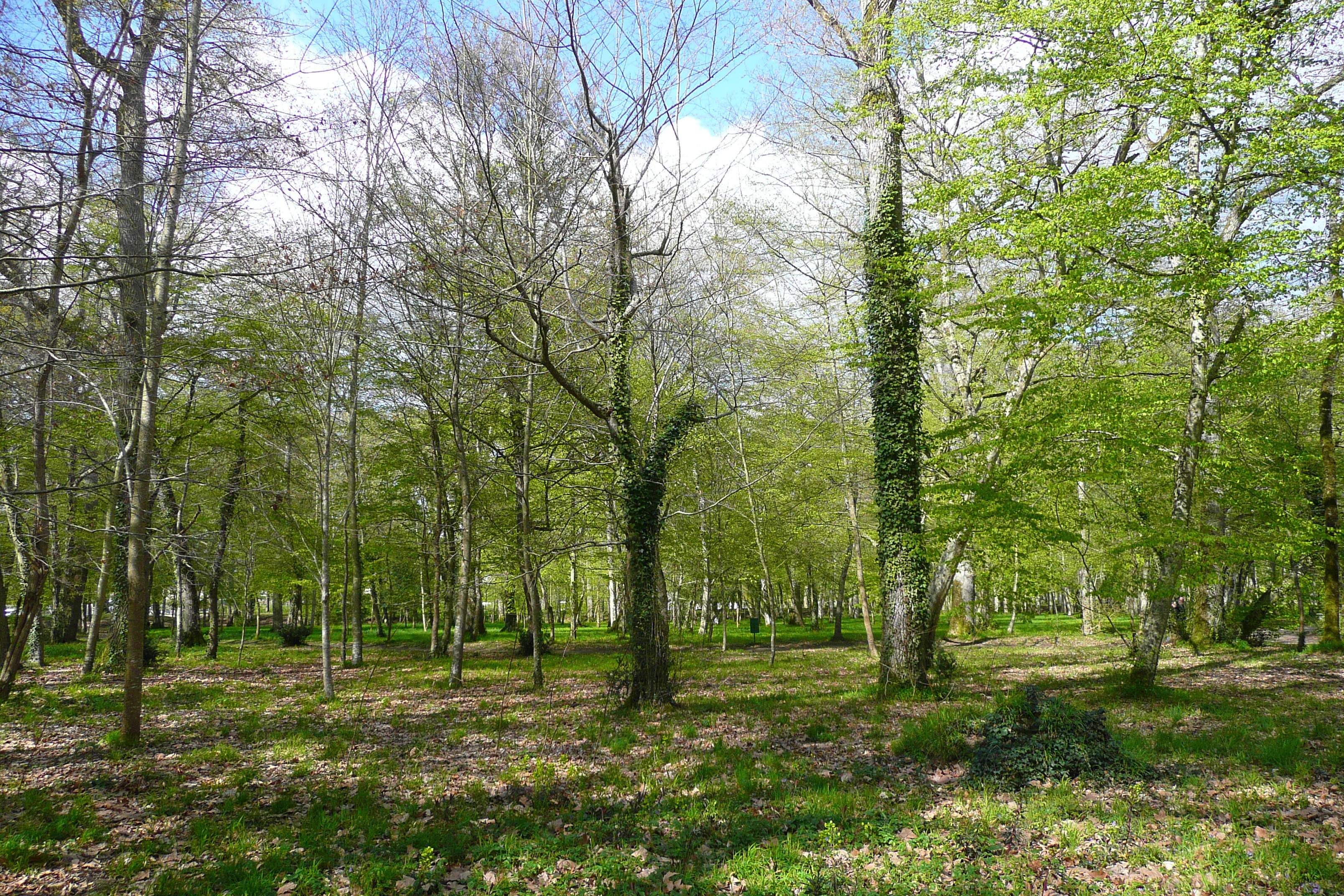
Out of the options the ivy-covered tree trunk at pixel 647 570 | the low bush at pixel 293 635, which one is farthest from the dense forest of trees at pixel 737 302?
the low bush at pixel 293 635

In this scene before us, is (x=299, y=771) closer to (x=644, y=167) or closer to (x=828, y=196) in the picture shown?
(x=644, y=167)

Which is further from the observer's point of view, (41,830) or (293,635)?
(293,635)

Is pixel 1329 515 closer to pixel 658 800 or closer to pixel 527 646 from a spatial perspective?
pixel 658 800

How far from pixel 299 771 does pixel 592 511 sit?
12.6 metres

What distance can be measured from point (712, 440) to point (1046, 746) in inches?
531

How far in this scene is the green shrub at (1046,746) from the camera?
20.5ft

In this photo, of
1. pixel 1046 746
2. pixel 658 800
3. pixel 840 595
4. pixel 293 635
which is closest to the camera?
pixel 658 800

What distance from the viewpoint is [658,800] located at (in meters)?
6.20

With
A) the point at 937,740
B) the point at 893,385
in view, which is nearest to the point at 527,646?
the point at 893,385

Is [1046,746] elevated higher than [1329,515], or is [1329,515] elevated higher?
[1329,515]

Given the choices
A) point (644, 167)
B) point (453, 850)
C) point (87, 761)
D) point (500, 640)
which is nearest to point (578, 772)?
point (453, 850)

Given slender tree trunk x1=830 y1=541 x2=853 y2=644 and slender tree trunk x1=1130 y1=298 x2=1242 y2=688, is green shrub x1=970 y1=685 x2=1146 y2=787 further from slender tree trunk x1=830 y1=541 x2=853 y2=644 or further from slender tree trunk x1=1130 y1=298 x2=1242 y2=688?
slender tree trunk x1=830 y1=541 x2=853 y2=644

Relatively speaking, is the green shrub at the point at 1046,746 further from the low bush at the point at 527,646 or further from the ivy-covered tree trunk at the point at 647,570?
the low bush at the point at 527,646

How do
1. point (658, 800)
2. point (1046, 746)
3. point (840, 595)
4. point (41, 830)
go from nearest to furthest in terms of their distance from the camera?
1. point (41, 830)
2. point (658, 800)
3. point (1046, 746)
4. point (840, 595)
